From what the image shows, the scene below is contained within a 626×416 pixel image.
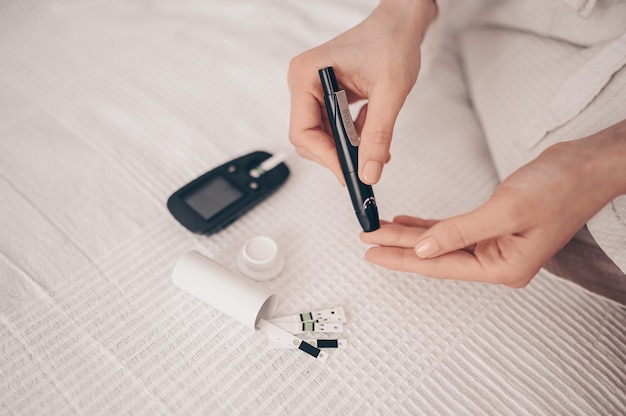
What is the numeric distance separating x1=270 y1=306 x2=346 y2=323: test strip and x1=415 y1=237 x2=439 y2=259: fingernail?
0.41ft

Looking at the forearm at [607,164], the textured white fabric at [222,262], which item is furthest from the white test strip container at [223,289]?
the forearm at [607,164]

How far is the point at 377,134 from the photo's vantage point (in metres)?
0.55

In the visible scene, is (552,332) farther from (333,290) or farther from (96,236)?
(96,236)

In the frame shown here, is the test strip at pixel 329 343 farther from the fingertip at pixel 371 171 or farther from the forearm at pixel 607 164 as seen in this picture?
the forearm at pixel 607 164

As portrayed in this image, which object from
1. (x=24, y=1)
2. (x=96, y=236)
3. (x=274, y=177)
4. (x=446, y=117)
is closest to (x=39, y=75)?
(x=24, y=1)

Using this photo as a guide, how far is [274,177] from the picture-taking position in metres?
0.67

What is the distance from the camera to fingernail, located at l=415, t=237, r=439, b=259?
493 millimetres

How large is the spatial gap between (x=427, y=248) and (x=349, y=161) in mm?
149

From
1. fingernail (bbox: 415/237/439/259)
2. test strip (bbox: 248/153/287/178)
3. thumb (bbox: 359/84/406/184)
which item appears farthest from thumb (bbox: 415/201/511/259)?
test strip (bbox: 248/153/287/178)

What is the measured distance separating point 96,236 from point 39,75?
1.35 feet

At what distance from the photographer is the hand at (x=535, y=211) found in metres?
0.46

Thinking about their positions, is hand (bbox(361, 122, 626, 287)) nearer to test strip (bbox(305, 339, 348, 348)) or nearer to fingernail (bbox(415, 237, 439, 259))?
fingernail (bbox(415, 237, 439, 259))

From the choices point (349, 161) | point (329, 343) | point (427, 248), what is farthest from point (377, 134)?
point (329, 343)

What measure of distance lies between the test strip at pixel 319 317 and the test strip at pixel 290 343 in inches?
0.9
